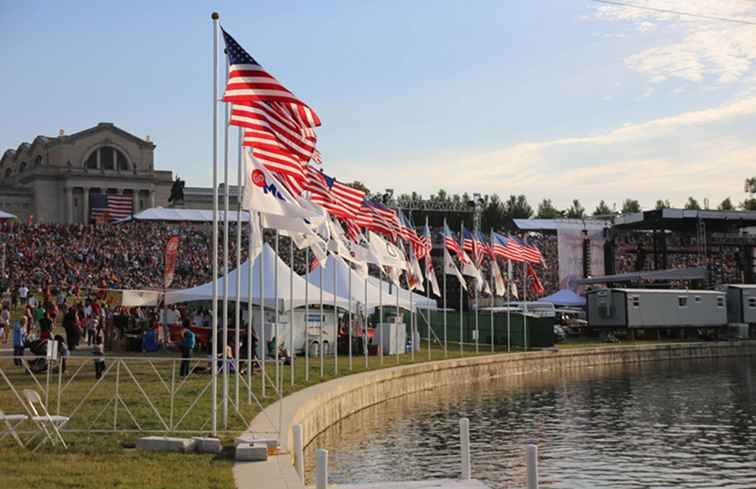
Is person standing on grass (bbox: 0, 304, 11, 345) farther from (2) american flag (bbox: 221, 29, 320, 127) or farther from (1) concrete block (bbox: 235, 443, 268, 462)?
(1) concrete block (bbox: 235, 443, 268, 462)

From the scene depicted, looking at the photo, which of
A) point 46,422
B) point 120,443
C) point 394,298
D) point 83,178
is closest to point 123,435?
point 120,443

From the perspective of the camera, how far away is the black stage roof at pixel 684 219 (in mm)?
83250

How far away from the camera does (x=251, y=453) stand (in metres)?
14.9

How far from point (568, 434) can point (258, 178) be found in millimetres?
12379

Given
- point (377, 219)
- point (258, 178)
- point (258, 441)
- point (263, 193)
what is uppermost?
point (377, 219)

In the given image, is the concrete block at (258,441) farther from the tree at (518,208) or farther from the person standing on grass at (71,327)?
the tree at (518,208)

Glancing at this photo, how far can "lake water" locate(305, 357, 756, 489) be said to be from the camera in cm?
1916

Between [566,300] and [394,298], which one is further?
[566,300]

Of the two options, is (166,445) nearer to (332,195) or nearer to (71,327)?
(332,195)

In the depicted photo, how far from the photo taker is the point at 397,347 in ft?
132

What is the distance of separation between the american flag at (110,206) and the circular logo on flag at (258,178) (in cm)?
9543

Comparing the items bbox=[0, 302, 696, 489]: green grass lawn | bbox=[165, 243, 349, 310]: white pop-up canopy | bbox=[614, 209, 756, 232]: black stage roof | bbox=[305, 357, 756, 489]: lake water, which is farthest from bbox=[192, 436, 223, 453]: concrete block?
bbox=[614, 209, 756, 232]: black stage roof

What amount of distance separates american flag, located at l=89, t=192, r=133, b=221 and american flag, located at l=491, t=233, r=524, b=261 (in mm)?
73252

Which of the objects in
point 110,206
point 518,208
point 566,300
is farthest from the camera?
point 518,208
